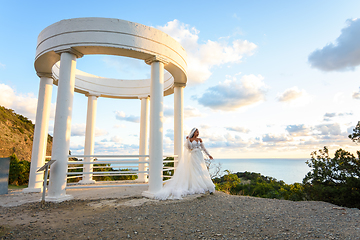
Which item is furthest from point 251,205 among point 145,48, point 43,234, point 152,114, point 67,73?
point 67,73

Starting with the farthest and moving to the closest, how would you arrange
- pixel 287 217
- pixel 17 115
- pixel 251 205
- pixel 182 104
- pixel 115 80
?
1. pixel 17 115
2. pixel 115 80
3. pixel 182 104
4. pixel 251 205
5. pixel 287 217

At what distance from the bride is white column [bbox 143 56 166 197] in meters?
0.36

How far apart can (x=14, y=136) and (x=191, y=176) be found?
16427 millimetres

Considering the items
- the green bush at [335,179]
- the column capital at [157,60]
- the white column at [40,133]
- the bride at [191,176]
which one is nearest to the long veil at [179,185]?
the bride at [191,176]

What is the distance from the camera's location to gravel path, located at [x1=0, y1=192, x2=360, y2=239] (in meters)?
3.34

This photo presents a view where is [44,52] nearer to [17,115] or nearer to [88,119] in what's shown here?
[88,119]

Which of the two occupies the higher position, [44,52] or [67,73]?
[44,52]

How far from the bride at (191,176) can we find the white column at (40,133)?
183 inches

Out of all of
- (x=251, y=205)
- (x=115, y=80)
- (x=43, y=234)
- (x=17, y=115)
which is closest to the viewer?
(x=43, y=234)

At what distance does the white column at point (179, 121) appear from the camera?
8266mm

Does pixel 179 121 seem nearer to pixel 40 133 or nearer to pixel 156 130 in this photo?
pixel 156 130

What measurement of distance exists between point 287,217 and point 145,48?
5714 millimetres

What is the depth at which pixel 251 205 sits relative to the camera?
5.00 meters

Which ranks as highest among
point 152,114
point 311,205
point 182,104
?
point 182,104
